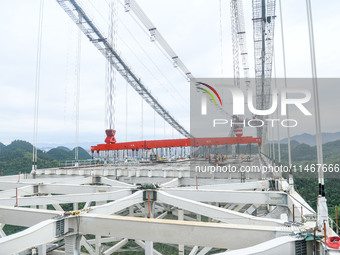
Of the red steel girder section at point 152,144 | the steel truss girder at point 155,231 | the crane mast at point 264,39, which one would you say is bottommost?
the steel truss girder at point 155,231

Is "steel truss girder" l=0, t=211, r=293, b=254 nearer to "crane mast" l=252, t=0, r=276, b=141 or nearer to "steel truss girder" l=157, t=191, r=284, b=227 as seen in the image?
"steel truss girder" l=157, t=191, r=284, b=227

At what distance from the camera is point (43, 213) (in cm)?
622

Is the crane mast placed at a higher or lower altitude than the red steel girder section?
higher

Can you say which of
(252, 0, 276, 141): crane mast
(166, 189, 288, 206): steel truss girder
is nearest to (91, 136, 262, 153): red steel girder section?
(252, 0, 276, 141): crane mast

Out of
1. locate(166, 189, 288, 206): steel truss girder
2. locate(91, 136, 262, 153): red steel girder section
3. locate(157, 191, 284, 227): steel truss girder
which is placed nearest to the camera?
locate(157, 191, 284, 227): steel truss girder

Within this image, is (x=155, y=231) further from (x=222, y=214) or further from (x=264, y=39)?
(x=264, y=39)

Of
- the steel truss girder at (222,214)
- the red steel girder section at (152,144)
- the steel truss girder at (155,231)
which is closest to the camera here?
the steel truss girder at (155,231)

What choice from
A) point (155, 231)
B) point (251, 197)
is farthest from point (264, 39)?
point (155, 231)

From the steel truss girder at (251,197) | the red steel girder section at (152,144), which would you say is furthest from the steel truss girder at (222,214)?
the red steel girder section at (152,144)

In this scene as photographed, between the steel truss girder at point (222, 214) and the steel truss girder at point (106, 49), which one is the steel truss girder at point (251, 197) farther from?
the steel truss girder at point (106, 49)

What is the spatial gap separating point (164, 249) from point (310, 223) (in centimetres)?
1809

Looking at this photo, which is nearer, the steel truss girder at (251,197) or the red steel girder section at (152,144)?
the steel truss girder at (251,197)

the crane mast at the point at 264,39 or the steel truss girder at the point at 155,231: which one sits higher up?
the crane mast at the point at 264,39

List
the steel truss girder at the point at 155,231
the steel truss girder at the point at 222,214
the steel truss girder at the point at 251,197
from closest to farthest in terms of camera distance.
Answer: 1. the steel truss girder at the point at 155,231
2. the steel truss girder at the point at 222,214
3. the steel truss girder at the point at 251,197
